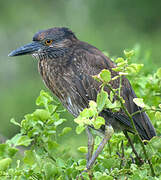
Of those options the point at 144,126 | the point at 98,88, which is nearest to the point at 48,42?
the point at 98,88

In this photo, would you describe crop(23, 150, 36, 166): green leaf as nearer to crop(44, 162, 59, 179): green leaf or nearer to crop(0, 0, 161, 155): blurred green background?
crop(44, 162, 59, 179): green leaf

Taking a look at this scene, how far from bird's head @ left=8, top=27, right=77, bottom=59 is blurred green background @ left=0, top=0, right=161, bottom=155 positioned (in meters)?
2.34

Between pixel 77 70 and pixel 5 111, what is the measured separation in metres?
4.50

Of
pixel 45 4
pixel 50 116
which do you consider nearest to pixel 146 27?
pixel 45 4

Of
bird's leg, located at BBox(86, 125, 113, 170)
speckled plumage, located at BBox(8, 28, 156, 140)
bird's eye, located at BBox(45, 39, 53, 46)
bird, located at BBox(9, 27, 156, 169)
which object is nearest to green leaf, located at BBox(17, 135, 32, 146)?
bird's leg, located at BBox(86, 125, 113, 170)

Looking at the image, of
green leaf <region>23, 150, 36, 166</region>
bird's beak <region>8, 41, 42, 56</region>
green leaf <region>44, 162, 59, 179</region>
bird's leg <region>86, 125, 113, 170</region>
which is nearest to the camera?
green leaf <region>44, 162, 59, 179</region>

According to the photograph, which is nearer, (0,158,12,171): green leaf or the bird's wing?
(0,158,12,171): green leaf

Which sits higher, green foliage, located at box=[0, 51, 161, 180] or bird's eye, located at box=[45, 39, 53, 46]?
bird's eye, located at box=[45, 39, 53, 46]

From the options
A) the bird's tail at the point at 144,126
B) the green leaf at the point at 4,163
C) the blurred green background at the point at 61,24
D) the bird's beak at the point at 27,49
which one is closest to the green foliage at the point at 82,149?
the green leaf at the point at 4,163

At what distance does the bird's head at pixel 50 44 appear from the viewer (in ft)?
14.3

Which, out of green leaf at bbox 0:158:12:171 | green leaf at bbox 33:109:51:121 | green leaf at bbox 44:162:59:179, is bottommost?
green leaf at bbox 44:162:59:179

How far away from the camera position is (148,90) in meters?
3.65

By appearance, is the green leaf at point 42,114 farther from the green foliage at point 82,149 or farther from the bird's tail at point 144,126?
the bird's tail at point 144,126

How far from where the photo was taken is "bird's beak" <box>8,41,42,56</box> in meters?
4.29
